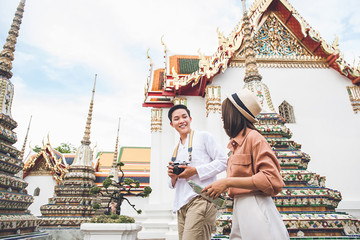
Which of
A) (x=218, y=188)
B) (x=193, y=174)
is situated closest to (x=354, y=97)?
(x=193, y=174)

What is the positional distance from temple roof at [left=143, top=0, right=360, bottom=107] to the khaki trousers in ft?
15.3

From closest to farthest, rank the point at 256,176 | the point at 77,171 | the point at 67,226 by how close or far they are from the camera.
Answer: the point at 256,176 → the point at 67,226 → the point at 77,171

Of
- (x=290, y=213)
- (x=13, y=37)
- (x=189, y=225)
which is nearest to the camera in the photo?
(x=189, y=225)

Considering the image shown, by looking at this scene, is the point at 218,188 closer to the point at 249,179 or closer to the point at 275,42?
the point at 249,179

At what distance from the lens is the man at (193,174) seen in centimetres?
127

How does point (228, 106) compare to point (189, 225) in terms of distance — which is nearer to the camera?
point (228, 106)

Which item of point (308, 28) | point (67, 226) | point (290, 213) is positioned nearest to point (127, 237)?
point (290, 213)

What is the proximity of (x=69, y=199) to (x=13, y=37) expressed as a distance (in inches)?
157

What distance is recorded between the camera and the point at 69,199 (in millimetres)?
A: 5715

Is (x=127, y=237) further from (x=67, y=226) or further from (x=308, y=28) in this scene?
(x=308, y=28)

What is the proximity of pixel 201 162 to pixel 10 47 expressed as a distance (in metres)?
3.47

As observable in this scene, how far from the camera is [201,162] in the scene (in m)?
Answer: 1.46

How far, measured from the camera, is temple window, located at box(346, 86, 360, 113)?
20.0ft

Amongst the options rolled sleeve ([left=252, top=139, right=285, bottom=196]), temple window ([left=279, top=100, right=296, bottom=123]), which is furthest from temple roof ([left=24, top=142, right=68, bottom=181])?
rolled sleeve ([left=252, top=139, right=285, bottom=196])
